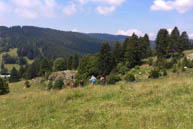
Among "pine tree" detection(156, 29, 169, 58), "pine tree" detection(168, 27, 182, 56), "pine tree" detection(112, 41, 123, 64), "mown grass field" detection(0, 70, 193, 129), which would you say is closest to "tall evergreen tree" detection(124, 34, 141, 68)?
"pine tree" detection(112, 41, 123, 64)

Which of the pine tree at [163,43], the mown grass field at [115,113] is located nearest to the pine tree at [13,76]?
the pine tree at [163,43]

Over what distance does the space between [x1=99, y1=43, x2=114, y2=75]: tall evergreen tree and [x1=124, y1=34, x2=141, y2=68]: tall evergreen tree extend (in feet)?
18.8

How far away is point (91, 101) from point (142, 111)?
3.16 meters

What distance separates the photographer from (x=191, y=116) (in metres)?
5.34

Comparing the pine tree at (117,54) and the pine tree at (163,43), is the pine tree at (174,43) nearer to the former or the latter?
the pine tree at (163,43)

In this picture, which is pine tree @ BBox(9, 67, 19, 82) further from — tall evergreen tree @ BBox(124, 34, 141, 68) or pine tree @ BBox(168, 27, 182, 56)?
pine tree @ BBox(168, 27, 182, 56)

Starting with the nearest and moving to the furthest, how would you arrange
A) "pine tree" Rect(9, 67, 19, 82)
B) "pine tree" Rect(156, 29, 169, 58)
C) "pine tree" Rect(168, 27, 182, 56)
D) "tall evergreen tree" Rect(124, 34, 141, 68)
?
"pine tree" Rect(168, 27, 182, 56)
"pine tree" Rect(156, 29, 169, 58)
"tall evergreen tree" Rect(124, 34, 141, 68)
"pine tree" Rect(9, 67, 19, 82)

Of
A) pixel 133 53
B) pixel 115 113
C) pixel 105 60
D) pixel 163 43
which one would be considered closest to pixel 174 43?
pixel 163 43

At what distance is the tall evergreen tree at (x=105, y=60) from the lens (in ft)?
166

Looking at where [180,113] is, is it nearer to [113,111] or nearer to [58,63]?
[113,111]

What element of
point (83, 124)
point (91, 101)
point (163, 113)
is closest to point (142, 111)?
point (163, 113)

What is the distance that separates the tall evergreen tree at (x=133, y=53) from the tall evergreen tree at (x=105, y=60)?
574cm

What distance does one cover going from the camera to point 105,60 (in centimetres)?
Answer: 5053

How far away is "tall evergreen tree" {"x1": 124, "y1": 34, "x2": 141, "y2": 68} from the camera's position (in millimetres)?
47875
